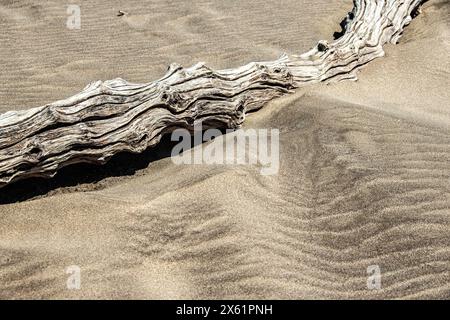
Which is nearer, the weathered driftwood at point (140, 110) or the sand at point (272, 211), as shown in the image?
the sand at point (272, 211)

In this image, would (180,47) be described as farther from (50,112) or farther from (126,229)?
(126,229)

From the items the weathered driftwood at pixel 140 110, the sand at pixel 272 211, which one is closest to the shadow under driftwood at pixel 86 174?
the sand at pixel 272 211

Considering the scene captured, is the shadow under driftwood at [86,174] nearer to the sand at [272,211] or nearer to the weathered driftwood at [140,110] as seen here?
the sand at [272,211]

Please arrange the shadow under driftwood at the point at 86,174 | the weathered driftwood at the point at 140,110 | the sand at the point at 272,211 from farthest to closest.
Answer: the shadow under driftwood at the point at 86,174 → the weathered driftwood at the point at 140,110 → the sand at the point at 272,211

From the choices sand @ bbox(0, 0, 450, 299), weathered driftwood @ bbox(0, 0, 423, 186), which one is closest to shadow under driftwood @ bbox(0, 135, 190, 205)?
sand @ bbox(0, 0, 450, 299)

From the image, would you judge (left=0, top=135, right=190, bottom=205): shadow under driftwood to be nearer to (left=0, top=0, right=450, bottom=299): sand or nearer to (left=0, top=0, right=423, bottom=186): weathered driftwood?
(left=0, top=0, right=450, bottom=299): sand

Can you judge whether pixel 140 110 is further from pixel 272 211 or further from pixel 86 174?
pixel 272 211

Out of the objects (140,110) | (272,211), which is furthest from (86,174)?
(272,211)
